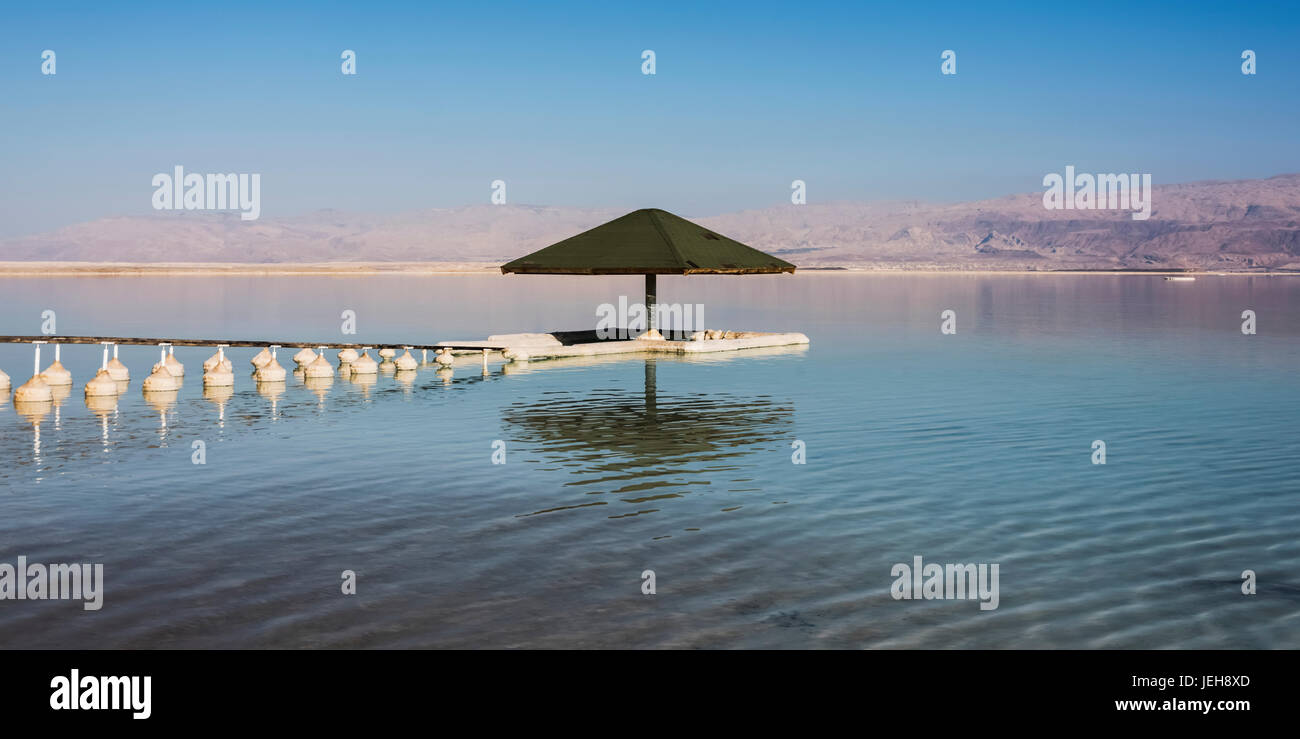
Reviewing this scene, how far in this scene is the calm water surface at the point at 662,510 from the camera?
11266 mm

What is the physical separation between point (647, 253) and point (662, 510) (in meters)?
28.1

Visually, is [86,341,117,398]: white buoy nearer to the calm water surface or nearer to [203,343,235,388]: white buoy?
the calm water surface

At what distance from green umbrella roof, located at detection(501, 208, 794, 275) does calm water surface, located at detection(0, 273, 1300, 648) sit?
25.9 feet

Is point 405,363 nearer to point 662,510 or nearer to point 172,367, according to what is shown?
point 172,367

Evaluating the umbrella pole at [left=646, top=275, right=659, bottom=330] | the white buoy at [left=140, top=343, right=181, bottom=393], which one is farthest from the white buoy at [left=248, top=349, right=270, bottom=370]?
the umbrella pole at [left=646, top=275, right=659, bottom=330]

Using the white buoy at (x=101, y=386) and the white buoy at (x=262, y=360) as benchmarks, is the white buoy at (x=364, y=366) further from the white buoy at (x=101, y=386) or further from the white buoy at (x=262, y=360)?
the white buoy at (x=101, y=386)

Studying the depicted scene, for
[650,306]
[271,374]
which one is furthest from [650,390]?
[650,306]

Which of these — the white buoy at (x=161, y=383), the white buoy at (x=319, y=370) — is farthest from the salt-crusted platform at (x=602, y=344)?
the white buoy at (x=161, y=383)

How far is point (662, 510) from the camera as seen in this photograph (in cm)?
1631

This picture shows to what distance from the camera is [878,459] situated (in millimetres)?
20438

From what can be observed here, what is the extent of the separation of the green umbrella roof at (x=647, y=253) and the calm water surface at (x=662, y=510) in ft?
25.9
